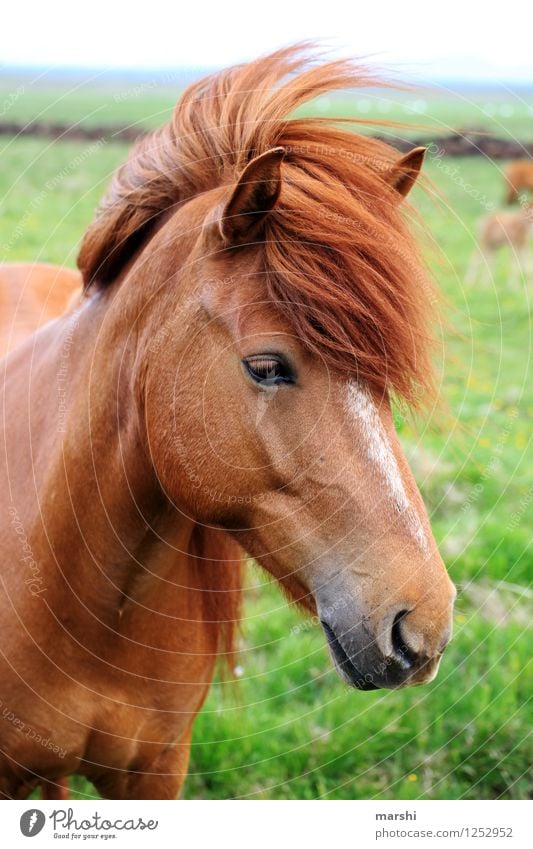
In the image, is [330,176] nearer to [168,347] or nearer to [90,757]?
[168,347]

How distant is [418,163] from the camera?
2031 mm

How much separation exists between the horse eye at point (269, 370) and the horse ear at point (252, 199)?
11.2 inches

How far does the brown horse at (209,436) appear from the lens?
1.73 meters

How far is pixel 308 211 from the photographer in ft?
5.93

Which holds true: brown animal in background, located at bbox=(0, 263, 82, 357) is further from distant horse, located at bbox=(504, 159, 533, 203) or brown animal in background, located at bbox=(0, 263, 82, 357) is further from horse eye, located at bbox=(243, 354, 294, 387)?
distant horse, located at bbox=(504, 159, 533, 203)

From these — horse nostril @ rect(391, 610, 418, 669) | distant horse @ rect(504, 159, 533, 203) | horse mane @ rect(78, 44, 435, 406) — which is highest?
horse mane @ rect(78, 44, 435, 406)

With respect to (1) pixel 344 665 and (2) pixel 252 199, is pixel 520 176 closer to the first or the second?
(2) pixel 252 199

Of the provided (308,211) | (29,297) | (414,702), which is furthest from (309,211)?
(414,702)

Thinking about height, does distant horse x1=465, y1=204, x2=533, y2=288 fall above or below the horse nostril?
below

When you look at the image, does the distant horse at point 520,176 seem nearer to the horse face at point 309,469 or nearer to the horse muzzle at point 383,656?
the horse face at point 309,469

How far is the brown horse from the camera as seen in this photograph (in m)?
1.73

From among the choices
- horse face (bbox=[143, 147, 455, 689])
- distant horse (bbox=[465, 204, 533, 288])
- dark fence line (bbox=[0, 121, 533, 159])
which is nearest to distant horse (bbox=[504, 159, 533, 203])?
dark fence line (bbox=[0, 121, 533, 159])

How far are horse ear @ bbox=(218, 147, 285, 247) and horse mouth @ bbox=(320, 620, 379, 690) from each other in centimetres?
89
